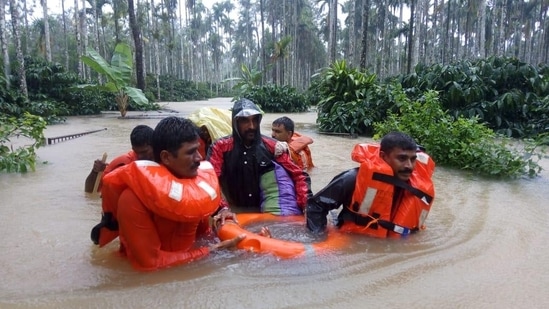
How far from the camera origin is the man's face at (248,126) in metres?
4.03

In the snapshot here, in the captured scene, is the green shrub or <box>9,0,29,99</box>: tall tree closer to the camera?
the green shrub

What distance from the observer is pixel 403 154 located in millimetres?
3320

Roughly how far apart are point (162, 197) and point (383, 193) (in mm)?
1721

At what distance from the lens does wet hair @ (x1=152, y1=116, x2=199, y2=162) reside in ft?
8.47

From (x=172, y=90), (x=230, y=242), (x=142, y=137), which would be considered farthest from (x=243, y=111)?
(x=172, y=90)

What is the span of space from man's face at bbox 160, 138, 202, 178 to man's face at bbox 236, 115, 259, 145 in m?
1.38

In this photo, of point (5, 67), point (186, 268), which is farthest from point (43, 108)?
point (186, 268)

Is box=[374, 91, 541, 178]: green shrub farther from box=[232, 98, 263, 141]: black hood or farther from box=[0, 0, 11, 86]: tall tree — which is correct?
box=[0, 0, 11, 86]: tall tree

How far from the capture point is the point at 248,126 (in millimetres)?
4055

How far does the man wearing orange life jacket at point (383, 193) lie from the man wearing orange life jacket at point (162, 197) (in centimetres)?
113

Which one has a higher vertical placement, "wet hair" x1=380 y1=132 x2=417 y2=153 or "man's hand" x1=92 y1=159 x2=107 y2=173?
"wet hair" x1=380 y1=132 x2=417 y2=153

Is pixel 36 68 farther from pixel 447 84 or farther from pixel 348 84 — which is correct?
pixel 447 84

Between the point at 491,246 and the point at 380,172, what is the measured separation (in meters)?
1.07

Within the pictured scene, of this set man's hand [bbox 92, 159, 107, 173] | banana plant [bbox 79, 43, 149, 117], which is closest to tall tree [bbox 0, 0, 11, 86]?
banana plant [bbox 79, 43, 149, 117]
